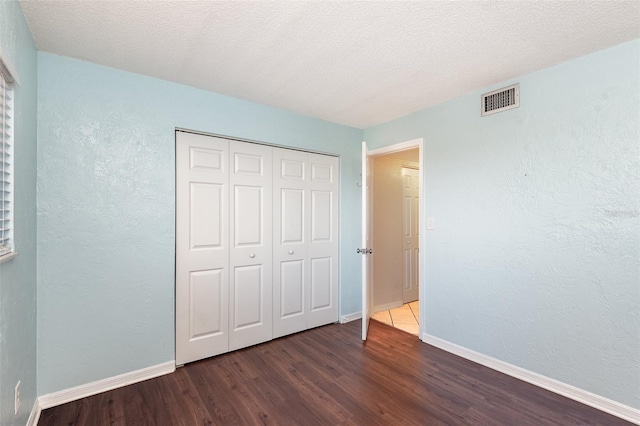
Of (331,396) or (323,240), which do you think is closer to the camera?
(331,396)

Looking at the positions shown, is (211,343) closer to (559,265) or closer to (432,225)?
(432,225)

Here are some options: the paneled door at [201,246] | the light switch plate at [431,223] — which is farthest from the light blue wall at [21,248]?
the light switch plate at [431,223]

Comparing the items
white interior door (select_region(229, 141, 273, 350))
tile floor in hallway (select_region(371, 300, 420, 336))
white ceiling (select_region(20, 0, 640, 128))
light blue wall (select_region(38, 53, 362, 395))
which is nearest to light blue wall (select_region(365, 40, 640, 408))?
white ceiling (select_region(20, 0, 640, 128))

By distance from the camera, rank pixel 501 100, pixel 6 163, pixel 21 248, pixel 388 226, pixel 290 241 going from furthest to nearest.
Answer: pixel 388 226, pixel 290 241, pixel 501 100, pixel 21 248, pixel 6 163

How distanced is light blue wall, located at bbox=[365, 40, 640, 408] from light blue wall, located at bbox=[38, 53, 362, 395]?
7.98 ft

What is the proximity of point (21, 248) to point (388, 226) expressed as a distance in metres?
3.52

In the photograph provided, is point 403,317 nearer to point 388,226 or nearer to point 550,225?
point 388,226

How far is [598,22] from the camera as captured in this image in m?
1.65

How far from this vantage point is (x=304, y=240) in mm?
3232

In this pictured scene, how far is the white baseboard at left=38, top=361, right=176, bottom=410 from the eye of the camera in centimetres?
193

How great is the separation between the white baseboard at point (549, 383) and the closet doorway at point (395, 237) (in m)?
0.82

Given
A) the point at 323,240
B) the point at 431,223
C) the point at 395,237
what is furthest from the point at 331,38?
the point at 395,237

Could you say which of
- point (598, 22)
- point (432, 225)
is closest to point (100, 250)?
point (432, 225)

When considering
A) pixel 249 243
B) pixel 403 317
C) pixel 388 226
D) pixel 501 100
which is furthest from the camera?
pixel 388 226
